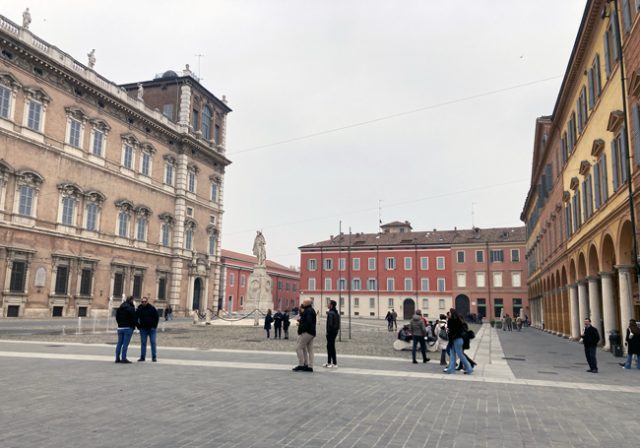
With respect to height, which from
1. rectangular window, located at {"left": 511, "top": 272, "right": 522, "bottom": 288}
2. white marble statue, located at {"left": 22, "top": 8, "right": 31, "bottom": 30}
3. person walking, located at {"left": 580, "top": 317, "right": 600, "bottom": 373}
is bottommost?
person walking, located at {"left": 580, "top": 317, "right": 600, "bottom": 373}

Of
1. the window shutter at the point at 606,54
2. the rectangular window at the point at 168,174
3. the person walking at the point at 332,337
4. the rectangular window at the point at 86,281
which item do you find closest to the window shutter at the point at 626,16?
the window shutter at the point at 606,54

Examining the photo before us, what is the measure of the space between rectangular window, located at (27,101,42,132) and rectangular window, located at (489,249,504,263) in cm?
5892

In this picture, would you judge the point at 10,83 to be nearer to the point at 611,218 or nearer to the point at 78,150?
the point at 78,150

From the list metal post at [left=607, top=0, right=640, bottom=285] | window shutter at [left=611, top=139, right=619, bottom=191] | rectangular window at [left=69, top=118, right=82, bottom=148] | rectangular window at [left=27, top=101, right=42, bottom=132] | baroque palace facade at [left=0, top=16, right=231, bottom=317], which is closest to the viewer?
metal post at [left=607, top=0, right=640, bottom=285]

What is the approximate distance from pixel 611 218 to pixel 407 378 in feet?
40.0

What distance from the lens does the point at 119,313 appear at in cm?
1227

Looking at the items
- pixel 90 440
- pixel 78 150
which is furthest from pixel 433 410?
pixel 78 150

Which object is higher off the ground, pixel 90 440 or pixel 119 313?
pixel 119 313

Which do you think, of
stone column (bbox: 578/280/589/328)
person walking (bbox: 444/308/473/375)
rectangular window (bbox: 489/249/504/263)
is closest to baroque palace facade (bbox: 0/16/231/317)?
person walking (bbox: 444/308/473/375)

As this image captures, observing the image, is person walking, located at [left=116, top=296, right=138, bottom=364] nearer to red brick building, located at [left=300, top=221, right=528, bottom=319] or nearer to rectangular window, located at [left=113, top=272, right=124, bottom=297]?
rectangular window, located at [left=113, top=272, right=124, bottom=297]

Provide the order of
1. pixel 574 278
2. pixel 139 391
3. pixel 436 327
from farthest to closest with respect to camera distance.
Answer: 1. pixel 574 278
2. pixel 436 327
3. pixel 139 391

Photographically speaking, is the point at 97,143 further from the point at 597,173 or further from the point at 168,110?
the point at 597,173

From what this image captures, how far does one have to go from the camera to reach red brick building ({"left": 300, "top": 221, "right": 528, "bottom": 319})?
6988 centimetres

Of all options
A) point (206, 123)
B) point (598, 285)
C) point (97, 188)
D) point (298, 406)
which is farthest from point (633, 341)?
point (206, 123)
